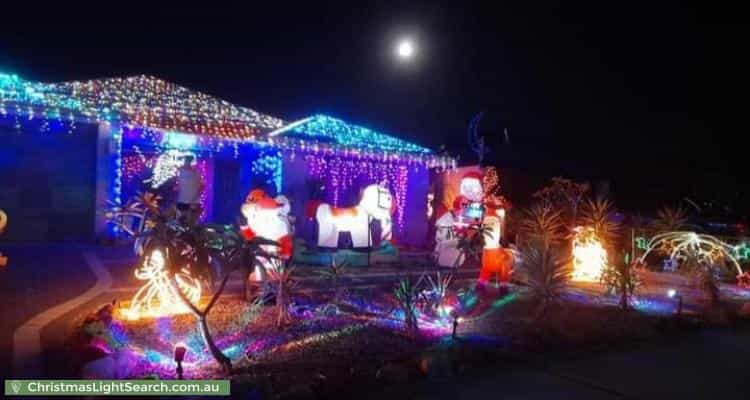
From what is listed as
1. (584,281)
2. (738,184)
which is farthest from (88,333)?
(738,184)

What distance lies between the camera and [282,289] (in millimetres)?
7023

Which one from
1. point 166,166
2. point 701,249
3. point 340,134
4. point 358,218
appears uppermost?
point 340,134

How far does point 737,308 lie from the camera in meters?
9.41

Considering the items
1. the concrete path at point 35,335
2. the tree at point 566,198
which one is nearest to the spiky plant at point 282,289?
the concrete path at point 35,335

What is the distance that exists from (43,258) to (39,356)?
22.8 ft

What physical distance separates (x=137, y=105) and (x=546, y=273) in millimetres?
10909

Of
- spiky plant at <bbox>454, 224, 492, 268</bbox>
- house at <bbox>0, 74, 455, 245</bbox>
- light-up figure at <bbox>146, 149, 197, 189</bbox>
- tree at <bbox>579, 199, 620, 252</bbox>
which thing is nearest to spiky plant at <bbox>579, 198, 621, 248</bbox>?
tree at <bbox>579, 199, 620, 252</bbox>

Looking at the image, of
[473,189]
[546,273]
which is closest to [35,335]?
[546,273]

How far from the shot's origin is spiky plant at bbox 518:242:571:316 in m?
8.20

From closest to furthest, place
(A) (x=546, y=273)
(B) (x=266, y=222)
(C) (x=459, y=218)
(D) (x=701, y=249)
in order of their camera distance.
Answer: (A) (x=546, y=273), (B) (x=266, y=222), (D) (x=701, y=249), (C) (x=459, y=218)

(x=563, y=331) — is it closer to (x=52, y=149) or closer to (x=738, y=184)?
(x=52, y=149)

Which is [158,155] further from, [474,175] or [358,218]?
[474,175]

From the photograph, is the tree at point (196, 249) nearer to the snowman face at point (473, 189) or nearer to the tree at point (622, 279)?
the tree at point (622, 279)

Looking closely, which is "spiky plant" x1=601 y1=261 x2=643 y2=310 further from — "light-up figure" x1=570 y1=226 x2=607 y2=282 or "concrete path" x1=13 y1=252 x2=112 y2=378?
"concrete path" x1=13 y1=252 x2=112 y2=378
